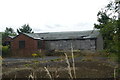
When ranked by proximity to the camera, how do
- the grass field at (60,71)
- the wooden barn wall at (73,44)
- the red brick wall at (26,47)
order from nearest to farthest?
the grass field at (60,71)
the red brick wall at (26,47)
the wooden barn wall at (73,44)

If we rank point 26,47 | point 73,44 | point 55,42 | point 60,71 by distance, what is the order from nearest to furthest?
point 60,71 → point 26,47 → point 73,44 → point 55,42

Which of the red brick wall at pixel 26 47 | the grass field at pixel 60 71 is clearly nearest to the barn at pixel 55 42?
the red brick wall at pixel 26 47

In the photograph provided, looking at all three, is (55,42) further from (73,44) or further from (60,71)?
(60,71)

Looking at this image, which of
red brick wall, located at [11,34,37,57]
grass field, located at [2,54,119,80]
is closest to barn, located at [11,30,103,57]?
red brick wall, located at [11,34,37,57]

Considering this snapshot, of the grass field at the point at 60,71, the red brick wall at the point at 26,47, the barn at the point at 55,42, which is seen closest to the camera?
the grass field at the point at 60,71

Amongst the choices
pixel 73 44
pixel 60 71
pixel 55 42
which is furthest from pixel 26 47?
pixel 60 71

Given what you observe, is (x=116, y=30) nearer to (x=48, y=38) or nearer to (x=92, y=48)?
(x=92, y=48)

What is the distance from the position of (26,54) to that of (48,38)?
20.4ft

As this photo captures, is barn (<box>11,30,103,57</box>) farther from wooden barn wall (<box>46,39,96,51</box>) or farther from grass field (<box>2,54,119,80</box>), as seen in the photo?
grass field (<box>2,54,119,80</box>)

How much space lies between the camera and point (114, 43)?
3.23m

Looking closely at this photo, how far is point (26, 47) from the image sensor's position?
2577 centimetres

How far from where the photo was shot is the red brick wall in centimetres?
2325

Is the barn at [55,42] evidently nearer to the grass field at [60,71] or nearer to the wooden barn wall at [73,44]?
the wooden barn wall at [73,44]

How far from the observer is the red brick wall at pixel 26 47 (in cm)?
2325
